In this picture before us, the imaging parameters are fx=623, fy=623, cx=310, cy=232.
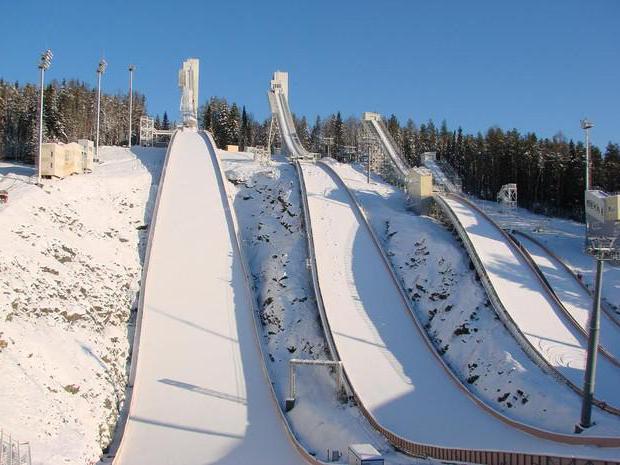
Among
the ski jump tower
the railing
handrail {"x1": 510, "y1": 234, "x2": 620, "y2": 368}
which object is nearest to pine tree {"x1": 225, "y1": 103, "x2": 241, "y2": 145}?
the ski jump tower

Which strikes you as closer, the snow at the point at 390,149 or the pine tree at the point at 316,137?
the snow at the point at 390,149

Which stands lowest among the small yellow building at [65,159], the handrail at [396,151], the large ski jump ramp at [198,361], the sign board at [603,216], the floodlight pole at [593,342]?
the large ski jump ramp at [198,361]

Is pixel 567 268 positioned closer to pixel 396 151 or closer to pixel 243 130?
pixel 396 151

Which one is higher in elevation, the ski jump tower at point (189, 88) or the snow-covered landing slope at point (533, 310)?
the ski jump tower at point (189, 88)

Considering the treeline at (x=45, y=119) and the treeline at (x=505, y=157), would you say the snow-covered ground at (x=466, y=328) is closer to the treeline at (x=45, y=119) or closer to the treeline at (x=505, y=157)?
the treeline at (x=505, y=157)

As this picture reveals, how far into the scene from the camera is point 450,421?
1530 cm

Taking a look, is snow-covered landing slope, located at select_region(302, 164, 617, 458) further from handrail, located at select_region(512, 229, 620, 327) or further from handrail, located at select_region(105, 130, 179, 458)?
handrail, located at select_region(512, 229, 620, 327)

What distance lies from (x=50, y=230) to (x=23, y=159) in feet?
104

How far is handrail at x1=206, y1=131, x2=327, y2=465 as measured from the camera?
15.2 m

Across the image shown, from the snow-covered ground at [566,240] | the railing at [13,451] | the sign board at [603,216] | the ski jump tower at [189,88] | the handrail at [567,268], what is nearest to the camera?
the railing at [13,451]

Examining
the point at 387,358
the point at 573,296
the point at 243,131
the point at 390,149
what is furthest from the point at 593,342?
the point at 243,131

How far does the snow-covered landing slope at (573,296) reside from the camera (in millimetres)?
19025

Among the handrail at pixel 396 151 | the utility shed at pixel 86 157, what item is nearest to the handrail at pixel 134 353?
the utility shed at pixel 86 157

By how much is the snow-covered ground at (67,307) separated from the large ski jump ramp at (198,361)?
791 mm
